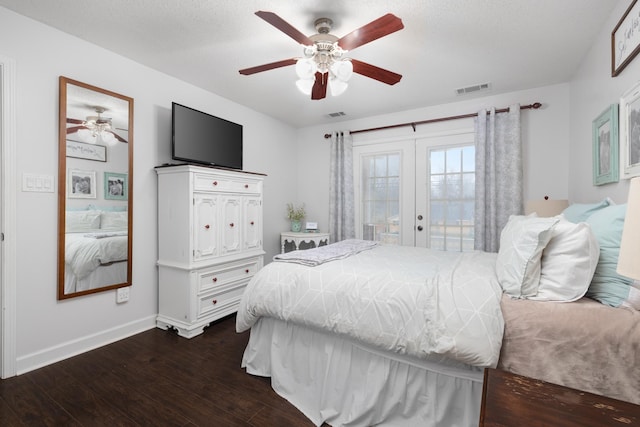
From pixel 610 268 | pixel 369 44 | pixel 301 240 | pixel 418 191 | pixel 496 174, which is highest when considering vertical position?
pixel 369 44

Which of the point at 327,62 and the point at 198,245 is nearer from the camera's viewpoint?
the point at 327,62

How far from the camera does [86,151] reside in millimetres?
2420

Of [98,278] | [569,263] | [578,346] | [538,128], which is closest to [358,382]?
[578,346]

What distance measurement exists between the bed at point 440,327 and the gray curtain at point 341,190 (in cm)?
227

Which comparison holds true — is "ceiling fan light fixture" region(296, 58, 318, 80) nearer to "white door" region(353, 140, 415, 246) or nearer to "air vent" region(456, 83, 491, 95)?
"air vent" region(456, 83, 491, 95)

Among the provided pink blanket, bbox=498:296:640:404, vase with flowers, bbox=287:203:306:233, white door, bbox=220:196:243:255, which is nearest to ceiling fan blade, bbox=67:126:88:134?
white door, bbox=220:196:243:255

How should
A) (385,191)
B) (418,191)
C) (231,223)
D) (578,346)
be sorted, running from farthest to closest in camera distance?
1. (385,191)
2. (418,191)
3. (231,223)
4. (578,346)

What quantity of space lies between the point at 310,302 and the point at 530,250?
1178mm

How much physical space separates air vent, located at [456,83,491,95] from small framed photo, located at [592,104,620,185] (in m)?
1.14

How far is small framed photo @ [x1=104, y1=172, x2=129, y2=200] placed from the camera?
2.54m

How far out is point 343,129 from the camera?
4.54m

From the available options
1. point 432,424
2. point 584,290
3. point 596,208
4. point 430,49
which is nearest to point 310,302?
point 432,424

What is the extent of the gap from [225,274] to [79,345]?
4.14ft

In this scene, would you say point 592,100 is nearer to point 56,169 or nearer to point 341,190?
point 341,190
